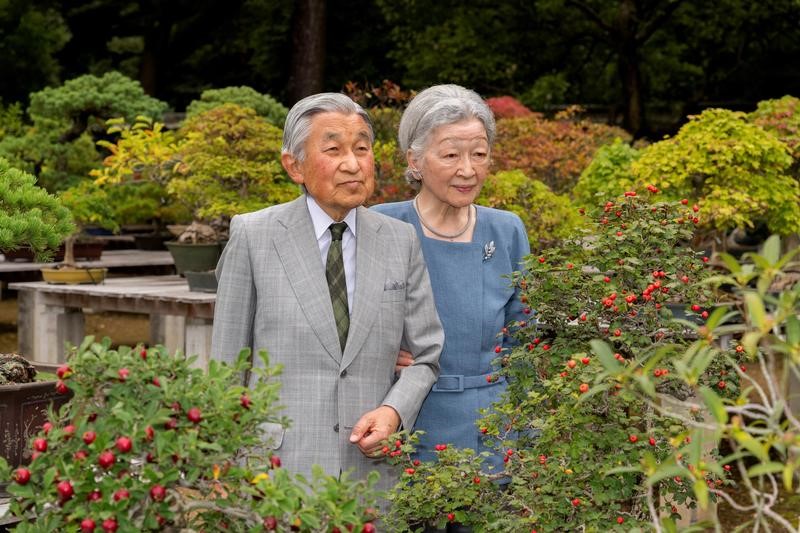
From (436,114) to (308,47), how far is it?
16.7 m

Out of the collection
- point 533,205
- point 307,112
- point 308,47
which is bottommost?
point 533,205

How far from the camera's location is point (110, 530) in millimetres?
2062

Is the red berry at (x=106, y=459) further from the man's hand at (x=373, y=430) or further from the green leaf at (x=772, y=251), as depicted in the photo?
the green leaf at (x=772, y=251)

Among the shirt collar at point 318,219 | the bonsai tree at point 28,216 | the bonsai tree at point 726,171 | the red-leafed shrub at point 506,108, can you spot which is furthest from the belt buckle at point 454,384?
the red-leafed shrub at point 506,108

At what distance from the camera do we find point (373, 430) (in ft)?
9.77

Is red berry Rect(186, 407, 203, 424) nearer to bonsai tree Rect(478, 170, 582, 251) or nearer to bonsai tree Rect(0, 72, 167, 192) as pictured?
bonsai tree Rect(478, 170, 582, 251)

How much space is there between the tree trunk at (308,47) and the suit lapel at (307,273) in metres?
16.7

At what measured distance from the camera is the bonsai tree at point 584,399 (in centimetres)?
287

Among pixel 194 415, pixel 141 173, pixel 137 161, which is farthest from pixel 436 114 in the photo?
pixel 141 173

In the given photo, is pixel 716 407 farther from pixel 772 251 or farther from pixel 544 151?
pixel 544 151

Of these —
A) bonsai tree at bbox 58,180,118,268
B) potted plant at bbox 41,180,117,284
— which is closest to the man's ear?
potted plant at bbox 41,180,117,284

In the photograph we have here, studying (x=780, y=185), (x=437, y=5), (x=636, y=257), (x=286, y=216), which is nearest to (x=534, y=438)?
(x=636, y=257)

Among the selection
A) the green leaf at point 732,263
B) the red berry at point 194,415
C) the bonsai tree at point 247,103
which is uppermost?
the bonsai tree at point 247,103

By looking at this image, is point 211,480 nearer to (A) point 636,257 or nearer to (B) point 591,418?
(B) point 591,418
